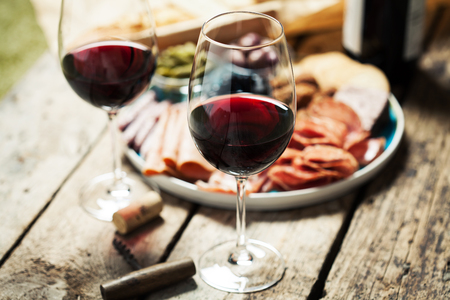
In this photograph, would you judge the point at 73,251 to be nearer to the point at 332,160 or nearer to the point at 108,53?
the point at 108,53

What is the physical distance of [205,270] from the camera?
858mm

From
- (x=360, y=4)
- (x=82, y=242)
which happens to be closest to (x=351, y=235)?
(x=82, y=242)

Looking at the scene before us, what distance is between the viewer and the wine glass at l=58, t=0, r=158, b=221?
921 mm

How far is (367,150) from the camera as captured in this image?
1.11 m

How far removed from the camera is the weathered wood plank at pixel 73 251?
0.84 meters

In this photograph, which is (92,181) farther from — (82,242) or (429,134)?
(429,134)

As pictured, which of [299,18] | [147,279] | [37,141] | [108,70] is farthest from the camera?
[299,18]

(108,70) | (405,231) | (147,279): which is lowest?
(405,231)

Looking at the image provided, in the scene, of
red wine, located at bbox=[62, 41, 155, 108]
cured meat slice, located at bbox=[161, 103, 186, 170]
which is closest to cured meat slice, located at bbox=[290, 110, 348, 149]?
cured meat slice, located at bbox=[161, 103, 186, 170]

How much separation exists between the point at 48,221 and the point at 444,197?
2.89 ft

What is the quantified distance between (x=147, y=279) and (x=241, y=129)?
1.06 ft

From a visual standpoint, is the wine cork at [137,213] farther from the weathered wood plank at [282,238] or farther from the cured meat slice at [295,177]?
the cured meat slice at [295,177]

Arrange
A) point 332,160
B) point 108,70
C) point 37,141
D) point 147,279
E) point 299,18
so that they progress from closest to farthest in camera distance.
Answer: point 147,279, point 108,70, point 332,160, point 37,141, point 299,18

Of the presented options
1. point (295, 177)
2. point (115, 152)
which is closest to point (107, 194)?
point (115, 152)
